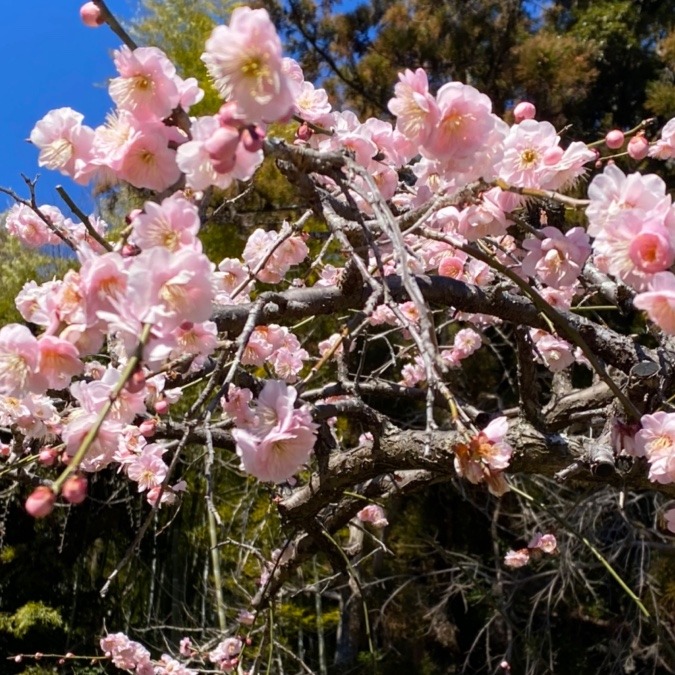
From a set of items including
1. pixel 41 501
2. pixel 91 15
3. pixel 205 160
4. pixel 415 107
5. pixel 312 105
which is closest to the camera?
pixel 41 501

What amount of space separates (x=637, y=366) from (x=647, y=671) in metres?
3.46

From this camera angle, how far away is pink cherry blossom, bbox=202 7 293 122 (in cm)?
53

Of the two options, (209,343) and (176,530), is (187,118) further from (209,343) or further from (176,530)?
(176,530)

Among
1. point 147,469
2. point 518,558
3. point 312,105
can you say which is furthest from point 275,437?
point 518,558

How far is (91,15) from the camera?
67cm

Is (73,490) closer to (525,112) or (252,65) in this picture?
(252,65)

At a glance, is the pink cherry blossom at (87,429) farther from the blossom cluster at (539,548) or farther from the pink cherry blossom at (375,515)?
the blossom cluster at (539,548)

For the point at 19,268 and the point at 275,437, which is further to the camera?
the point at 19,268

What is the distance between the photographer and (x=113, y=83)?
65cm

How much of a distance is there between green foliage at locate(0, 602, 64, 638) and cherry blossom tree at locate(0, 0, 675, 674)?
2.92 metres

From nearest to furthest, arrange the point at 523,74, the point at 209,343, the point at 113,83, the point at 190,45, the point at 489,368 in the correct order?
the point at 113,83 < the point at 209,343 < the point at 523,74 < the point at 489,368 < the point at 190,45

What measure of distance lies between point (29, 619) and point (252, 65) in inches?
165

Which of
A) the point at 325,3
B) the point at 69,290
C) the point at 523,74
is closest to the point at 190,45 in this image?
the point at 325,3

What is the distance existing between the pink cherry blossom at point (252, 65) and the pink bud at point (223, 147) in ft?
0.09
